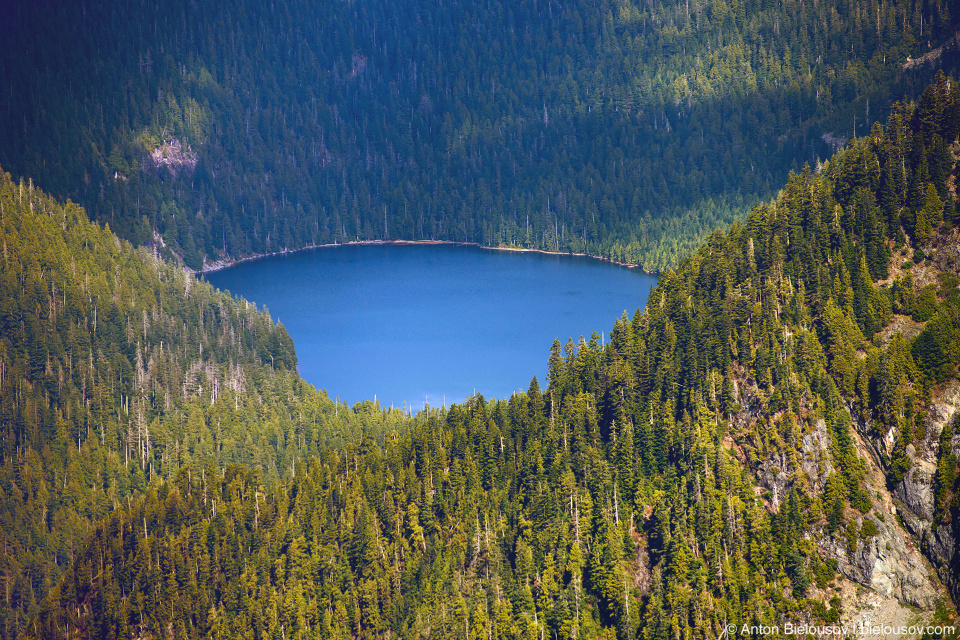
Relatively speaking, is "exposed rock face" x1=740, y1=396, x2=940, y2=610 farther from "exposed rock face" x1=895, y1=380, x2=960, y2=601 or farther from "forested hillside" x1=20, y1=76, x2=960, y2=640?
"exposed rock face" x1=895, y1=380, x2=960, y2=601

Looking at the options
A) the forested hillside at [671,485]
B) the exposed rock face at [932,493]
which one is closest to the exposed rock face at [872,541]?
the forested hillside at [671,485]

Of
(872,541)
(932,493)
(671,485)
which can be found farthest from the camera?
(671,485)

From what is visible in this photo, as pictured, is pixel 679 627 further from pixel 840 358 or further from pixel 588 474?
pixel 840 358

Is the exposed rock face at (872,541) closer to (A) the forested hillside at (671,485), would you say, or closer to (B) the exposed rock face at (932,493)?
(A) the forested hillside at (671,485)

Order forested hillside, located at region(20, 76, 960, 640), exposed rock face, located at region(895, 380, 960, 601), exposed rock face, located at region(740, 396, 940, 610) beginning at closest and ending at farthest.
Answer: exposed rock face, located at region(740, 396, 940, 610) → exposed rock face, located at region(895, 380, 960, 601) → forested hillside, located at region(20, 76, 960, 640)

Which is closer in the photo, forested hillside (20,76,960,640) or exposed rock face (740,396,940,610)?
exposed rock face (740,396,940,610)

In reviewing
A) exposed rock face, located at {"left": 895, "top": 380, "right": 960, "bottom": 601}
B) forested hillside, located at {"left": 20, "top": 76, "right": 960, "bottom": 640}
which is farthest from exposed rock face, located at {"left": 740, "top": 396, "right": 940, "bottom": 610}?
exposed rock face, located at {"left": 895, "top": 380, "right": 960, "bottom": 601}

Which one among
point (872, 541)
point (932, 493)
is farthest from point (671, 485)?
point (932, 493)

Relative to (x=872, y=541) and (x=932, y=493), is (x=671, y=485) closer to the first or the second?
(x=872, y=541)
